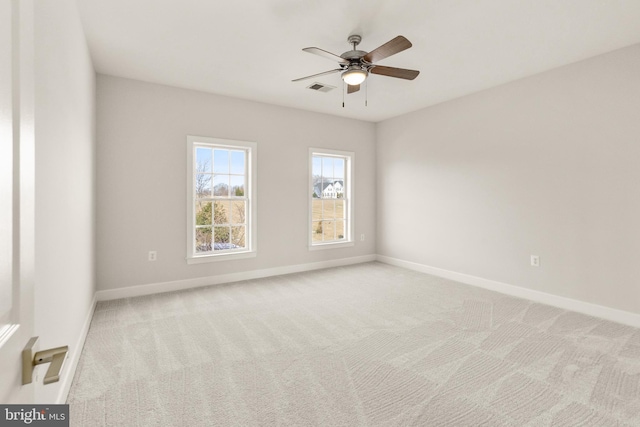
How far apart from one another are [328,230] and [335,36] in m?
3.44

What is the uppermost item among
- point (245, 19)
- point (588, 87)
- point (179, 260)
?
point (245, 19)

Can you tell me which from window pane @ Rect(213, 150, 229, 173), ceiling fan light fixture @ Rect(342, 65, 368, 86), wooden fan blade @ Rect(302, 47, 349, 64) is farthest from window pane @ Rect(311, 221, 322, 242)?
wooden fan blade @ Rect(302, 47, 349, 64)

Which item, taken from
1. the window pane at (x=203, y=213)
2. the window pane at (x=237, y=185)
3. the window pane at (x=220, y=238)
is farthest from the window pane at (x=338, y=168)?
the window pane at (x=203, y=213)

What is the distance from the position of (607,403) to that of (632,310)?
1805 mm

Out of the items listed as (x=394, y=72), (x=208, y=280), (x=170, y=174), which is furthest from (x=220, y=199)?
(x=394, y=72)

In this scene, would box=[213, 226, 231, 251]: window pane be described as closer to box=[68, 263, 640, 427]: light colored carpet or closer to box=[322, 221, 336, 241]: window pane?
box=[68, 263, 640, 427]: light colored carpet

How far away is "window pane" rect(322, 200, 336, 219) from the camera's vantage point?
18.7ft

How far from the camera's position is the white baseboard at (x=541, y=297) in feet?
10.4

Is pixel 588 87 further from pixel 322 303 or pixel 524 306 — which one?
pixel 322 303

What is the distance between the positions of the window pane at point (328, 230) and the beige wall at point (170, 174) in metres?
0.50

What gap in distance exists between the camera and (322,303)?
12.3 ft

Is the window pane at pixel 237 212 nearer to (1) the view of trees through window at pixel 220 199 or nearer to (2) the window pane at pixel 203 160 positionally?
(1) the view of trees through window at pixel 220 199

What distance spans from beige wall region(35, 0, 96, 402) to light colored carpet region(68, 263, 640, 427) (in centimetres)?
46

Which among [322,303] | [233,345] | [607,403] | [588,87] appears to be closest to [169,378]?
[233,345]
